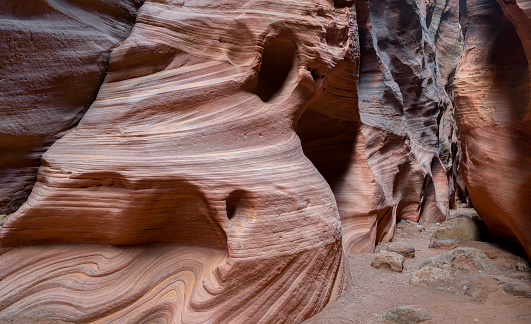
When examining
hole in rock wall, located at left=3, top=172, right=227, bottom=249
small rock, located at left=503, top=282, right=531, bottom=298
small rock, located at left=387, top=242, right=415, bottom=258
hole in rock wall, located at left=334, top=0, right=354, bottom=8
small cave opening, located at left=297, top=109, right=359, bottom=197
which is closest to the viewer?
hole in rock wall, located at left=3, top=172, right=227, bottom=249

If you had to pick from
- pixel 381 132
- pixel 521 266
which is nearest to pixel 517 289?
pixel 521 266

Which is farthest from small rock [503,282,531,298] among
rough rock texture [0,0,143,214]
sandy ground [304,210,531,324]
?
rough rock texture [0,0,143,214]

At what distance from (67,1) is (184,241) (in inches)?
124

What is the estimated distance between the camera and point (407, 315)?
11.2 feet

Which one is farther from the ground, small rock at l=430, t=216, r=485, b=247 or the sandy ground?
the sandy ground

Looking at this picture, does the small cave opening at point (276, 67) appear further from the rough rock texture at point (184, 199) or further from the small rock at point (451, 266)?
the small rock at point (451, 266)

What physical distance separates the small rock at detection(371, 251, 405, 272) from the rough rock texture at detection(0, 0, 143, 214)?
4374 mm

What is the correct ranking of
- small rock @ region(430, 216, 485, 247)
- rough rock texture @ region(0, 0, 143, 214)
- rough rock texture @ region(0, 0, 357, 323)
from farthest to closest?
small rock @ region(430, 216, 485, 247)
rough rock texture @ region(0, 0, 143, 214)
rough rock texture @ region(0, 0, 357, 323)

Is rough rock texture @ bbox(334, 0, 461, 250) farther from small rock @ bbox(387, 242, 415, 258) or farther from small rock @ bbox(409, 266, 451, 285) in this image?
small rock @ bbox(409, 266, 451, 285)

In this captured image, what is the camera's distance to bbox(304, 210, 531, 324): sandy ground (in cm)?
351

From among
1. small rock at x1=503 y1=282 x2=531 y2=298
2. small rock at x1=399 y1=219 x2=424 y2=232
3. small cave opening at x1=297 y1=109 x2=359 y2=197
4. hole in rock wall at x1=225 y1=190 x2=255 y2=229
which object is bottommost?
small rock at x1=399 y1=219 x2=424 y2=232

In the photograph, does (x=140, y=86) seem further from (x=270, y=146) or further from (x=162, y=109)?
(x=270, y=146)

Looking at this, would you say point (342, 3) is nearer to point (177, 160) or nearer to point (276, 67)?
point (276, 67)

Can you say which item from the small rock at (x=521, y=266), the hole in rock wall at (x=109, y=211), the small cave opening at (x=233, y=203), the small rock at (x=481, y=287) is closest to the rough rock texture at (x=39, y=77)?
the hole in rock wall at (x=109, y=211)
